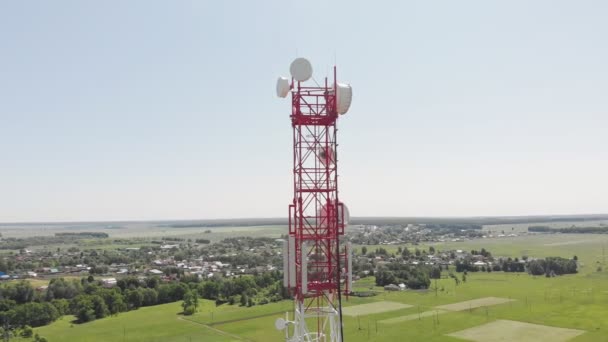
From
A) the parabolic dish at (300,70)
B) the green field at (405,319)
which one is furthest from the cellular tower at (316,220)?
the green field at (405,319)

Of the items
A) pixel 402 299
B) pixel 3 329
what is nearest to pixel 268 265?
pixel 402 299

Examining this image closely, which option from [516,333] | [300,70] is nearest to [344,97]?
[300,70]

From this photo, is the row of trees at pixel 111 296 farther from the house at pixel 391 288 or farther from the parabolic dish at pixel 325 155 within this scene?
the parabolic dish at pixel 325 155

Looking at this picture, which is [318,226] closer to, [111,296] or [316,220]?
[316,220]

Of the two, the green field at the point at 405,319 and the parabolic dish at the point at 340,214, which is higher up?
the parabolic dish at the point at 340,214

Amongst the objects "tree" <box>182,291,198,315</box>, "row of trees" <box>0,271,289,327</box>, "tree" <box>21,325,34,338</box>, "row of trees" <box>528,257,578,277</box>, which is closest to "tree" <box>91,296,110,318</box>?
"row of trees" <box>0,271,289,327</box>

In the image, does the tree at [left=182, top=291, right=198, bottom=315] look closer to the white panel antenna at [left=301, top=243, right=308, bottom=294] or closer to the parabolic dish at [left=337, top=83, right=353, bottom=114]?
the white panel antenna at [left=301, top=243, right=308, bottom=294]
